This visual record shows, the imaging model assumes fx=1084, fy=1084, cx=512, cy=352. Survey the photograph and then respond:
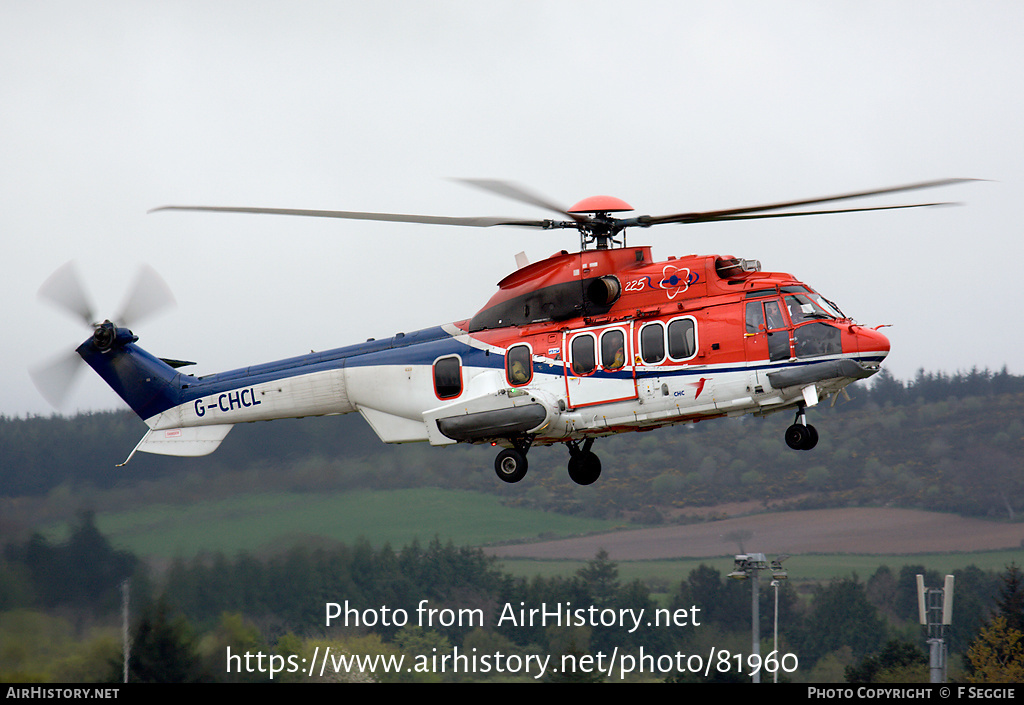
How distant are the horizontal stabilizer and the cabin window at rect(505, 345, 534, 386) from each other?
6.07m

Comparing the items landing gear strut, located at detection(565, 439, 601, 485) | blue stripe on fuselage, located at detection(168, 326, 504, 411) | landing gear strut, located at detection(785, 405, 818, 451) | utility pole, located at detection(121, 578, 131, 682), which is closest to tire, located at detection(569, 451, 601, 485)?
landing gear strut, located at detection(565, 439, 601, 485)

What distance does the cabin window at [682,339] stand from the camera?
1609cm

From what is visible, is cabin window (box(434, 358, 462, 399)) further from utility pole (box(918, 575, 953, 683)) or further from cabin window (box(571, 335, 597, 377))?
utility pole (box(918, 575, 953, 683))

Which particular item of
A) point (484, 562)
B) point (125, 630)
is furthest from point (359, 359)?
point (484, 562)

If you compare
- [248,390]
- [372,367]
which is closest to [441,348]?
[372,367]

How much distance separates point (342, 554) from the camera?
26.5 meters

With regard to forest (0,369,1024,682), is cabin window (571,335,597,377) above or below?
above

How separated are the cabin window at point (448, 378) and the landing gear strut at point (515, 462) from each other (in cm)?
131

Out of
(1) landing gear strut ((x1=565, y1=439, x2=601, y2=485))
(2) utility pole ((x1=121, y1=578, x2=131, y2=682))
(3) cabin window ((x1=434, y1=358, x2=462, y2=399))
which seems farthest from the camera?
(2) utility pole ((x1=121, y1=578, x2=131, y2=682))

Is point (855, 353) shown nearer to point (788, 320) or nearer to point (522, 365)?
point (788, 320)

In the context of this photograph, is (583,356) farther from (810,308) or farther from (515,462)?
(810,308)

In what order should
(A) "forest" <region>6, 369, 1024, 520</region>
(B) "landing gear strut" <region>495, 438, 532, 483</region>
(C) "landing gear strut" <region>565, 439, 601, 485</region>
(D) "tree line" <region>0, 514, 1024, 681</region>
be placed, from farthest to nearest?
(A) "forest" <region>6, 369, 1024, 520</region>, (D) "tree line" <region>0, 514, 1024, 681</region>, (C) "landing gear strut" <region>565, 439, 601, 485</region>, (B) "landing gear strut" <region>495, 438, 532, 483</region>

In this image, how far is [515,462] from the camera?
1756cm

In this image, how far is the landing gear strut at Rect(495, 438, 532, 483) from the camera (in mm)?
17547
